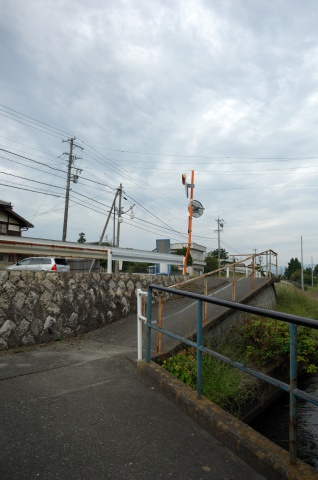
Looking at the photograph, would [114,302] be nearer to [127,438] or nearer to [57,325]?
[57,325]

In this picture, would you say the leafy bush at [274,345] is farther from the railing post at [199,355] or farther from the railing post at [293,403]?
the railing post at [293,403]

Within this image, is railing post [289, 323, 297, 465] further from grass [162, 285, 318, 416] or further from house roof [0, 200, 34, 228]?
house roof [0, 200, 34, 228]

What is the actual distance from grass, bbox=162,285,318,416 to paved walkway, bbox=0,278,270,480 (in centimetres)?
91

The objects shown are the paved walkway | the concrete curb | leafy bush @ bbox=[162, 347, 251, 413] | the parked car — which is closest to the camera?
the concrete curb

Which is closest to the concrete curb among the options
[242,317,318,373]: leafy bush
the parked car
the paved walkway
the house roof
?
the paved walkway

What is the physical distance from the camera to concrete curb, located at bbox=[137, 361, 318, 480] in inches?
88.7

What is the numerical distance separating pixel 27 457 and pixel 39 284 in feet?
14.6

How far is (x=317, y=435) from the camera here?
5207mm

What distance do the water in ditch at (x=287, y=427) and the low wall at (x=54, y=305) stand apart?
3.69 meters

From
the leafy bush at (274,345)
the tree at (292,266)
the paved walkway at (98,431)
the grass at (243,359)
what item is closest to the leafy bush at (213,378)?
the grass at (243,359)

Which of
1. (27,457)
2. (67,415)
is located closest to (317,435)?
(67,415)

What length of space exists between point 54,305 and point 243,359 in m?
3.96

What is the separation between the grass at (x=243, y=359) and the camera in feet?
16.3

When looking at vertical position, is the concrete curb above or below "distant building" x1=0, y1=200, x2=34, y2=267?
below
